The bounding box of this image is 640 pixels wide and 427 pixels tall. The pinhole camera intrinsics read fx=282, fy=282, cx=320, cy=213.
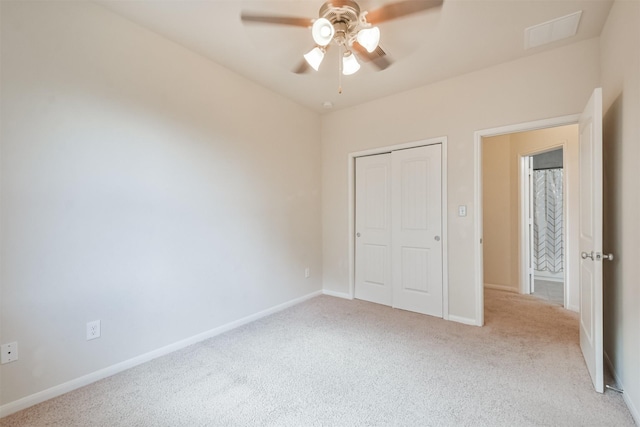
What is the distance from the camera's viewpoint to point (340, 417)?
5.34ft

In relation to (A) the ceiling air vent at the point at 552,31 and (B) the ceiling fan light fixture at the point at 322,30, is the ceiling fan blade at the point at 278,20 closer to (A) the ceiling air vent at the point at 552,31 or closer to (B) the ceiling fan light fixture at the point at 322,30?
(B) the ceiling fan light fixture at the point at 322,30

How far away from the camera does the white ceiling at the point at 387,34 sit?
187 centimetres

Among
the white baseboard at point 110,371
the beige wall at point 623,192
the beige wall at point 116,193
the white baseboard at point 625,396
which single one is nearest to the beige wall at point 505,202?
the beige wall at point 623,192

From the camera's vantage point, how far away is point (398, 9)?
155 cm

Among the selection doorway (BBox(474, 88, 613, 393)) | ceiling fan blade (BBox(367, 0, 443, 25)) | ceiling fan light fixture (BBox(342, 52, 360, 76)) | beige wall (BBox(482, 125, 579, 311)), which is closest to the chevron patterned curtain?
beige wall (BBox(482, 125, 579, 311))

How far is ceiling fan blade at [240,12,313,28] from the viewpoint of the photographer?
1654 mm

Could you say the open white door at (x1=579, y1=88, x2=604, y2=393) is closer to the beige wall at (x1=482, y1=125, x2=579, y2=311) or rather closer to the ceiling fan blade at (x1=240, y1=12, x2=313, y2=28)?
the ceiling fan blade at (x1=240, y1=12, x2=313, y2=28)

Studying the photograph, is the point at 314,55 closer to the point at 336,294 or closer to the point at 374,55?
the point at 374,55

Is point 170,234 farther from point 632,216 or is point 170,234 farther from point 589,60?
point 589,60

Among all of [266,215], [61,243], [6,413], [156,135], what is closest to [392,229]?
[266,215]

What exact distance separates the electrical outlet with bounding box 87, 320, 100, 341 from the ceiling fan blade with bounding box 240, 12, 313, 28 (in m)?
2.28

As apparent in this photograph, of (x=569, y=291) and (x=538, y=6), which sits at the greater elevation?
(x=538, y=6)

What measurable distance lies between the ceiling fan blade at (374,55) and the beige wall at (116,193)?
1.59 metres

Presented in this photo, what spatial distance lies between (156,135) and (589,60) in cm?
375
